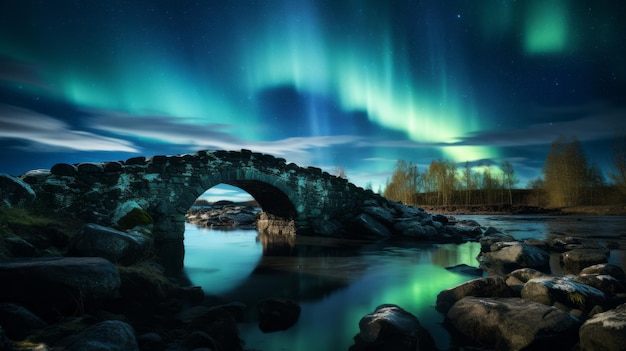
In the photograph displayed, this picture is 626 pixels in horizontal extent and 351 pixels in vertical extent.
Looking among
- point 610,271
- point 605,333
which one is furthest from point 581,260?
point 605,333

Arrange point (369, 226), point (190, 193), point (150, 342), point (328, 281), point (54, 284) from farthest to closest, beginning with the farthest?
point (369, 226), point (190, 193), point (328, 281), point (54, 284), point (150, 342)

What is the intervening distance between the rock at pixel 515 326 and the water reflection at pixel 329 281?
35cm

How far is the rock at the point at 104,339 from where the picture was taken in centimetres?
246

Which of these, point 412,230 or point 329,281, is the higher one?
point 412,230

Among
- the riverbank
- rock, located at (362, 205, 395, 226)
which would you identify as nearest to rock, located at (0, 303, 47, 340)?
rock, located at (362, 205, 395, 226)

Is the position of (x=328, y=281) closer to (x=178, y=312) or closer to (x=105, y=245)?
(x=178, y=312)

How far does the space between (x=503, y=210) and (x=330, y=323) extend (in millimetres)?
52884

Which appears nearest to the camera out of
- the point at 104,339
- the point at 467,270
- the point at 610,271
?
the point at 104,339

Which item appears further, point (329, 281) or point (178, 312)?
point (329, 281)

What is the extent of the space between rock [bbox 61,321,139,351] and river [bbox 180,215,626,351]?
4.06 feet

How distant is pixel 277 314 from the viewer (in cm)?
425

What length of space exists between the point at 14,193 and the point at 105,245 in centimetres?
287

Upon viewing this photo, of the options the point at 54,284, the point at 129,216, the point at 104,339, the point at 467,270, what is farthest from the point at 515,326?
the point at 129,216

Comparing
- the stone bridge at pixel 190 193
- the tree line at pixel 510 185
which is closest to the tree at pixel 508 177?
the tree line at pixel 510 185
